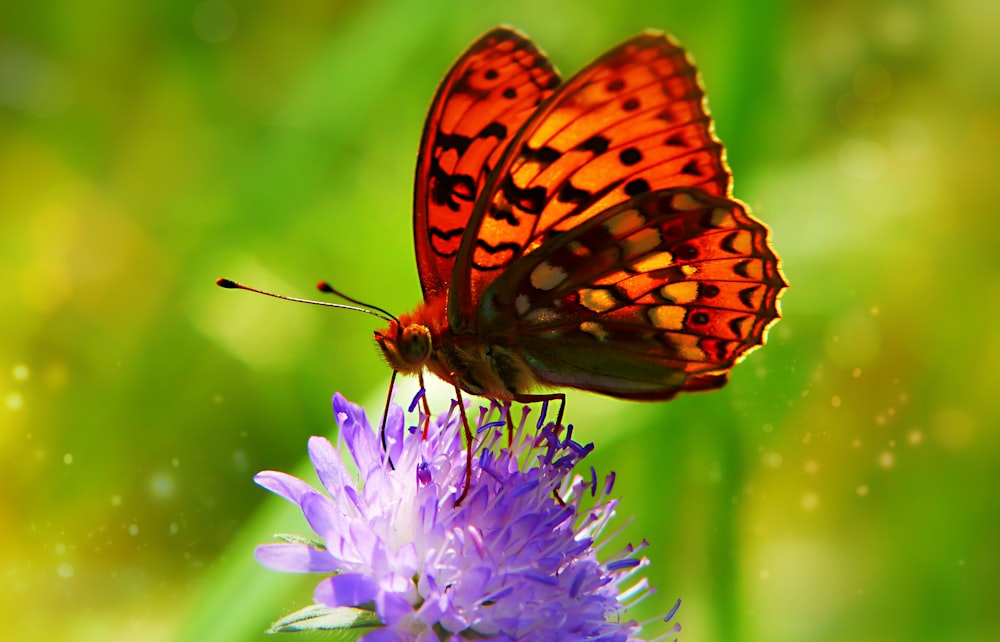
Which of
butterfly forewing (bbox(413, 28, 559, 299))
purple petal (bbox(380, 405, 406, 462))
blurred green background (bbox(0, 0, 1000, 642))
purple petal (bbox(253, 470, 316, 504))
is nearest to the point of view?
purple petal (bbox(253, 470, 316, 504))

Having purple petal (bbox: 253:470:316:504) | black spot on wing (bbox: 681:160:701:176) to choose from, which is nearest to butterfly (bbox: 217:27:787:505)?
black spot on wing (bbox: 681:160:701:176)

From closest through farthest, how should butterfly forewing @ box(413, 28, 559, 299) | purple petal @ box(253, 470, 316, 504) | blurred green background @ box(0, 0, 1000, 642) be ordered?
purple petal @ box(253, 470, 316, 504), butterfly forewing @ box(413, 28, 559, 299), blurred green background @ box(0, 0, 1000, 642)

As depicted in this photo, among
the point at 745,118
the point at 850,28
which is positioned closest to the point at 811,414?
the point at 745,118

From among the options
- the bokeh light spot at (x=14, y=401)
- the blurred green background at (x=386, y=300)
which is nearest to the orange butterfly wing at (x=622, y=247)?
the blurred green background at (x=386, y=300)

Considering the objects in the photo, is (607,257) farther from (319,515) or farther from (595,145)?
(319,515)

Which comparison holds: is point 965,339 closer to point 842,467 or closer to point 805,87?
point 842,467

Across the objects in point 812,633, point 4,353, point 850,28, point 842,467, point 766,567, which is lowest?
point 812,633

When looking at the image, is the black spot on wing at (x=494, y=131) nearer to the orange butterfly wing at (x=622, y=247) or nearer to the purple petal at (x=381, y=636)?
the orange butterfly wing at (x=622, y=247)

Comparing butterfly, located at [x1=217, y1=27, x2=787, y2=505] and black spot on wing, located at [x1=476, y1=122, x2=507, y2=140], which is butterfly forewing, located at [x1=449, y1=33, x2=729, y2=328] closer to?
butterfly, located at [x1=217, y1=27, x2=787, y2=505]

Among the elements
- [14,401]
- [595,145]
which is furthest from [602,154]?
[14,401]
